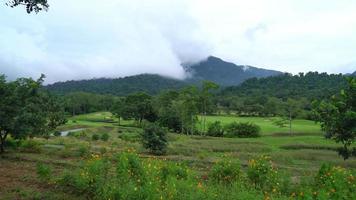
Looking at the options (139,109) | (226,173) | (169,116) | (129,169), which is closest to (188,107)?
(169,116)

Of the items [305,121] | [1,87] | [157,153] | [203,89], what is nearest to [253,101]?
[305,121]

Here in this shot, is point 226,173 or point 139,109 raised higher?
point 139,109

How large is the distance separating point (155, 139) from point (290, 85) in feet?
353

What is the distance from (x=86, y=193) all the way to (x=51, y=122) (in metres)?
51.6

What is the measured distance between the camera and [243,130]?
64812mm

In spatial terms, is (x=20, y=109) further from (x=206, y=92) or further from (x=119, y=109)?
(x=119, y=109)

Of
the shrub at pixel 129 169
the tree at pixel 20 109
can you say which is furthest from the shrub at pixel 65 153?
the shrub at pixel 129 169

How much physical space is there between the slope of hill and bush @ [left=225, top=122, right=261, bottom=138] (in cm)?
4264

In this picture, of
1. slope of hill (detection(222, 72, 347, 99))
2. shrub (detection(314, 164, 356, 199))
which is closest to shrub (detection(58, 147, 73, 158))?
shrub (detection(314, 164, 356, 199))

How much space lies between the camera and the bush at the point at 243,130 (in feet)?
209

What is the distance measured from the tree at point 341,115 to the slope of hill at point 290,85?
88.6 m

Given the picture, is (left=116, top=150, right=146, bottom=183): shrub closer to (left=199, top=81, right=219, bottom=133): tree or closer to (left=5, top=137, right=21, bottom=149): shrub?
(left=5, top=137, right=21, bottom=149): shrub

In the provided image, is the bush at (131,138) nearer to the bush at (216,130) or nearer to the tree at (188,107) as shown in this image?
the tree at (188,107)

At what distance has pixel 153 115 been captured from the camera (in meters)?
90.4
